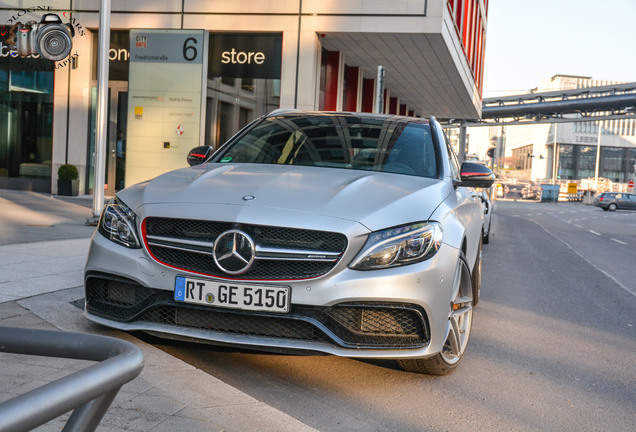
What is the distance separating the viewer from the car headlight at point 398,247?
3.52 m

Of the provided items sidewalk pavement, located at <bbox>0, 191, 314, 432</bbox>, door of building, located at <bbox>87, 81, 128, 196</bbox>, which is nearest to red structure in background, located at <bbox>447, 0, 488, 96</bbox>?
door of building, located at <bbox>87, 81, 128, 196</bbox>

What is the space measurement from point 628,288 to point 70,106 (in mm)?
14314

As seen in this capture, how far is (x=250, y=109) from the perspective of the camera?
18.2 meters

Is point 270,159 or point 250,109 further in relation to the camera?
point 250,109

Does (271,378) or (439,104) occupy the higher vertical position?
(439,104)

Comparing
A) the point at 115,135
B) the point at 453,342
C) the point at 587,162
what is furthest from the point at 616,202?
the point at 587,162

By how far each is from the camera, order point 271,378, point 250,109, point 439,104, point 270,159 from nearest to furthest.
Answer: point 271,378 → point 270,159 → point 250,109 → point 439,104

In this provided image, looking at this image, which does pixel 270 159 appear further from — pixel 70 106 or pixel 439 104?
pixel 439 104

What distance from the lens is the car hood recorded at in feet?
12.0

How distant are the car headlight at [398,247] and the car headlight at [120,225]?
1197 millimetres

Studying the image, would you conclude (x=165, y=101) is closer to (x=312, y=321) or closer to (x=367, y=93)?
(x=367, y=93)

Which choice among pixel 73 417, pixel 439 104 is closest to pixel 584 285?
pixel 73 417

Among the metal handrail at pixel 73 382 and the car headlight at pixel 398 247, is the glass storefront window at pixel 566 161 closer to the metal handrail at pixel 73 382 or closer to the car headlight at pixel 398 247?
the car headlight at pixel 398 247

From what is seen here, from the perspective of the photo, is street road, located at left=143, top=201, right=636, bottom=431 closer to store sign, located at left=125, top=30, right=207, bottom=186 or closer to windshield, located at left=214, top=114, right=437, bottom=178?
windshield, located at left=214, top=114, right=437, bottom=178
